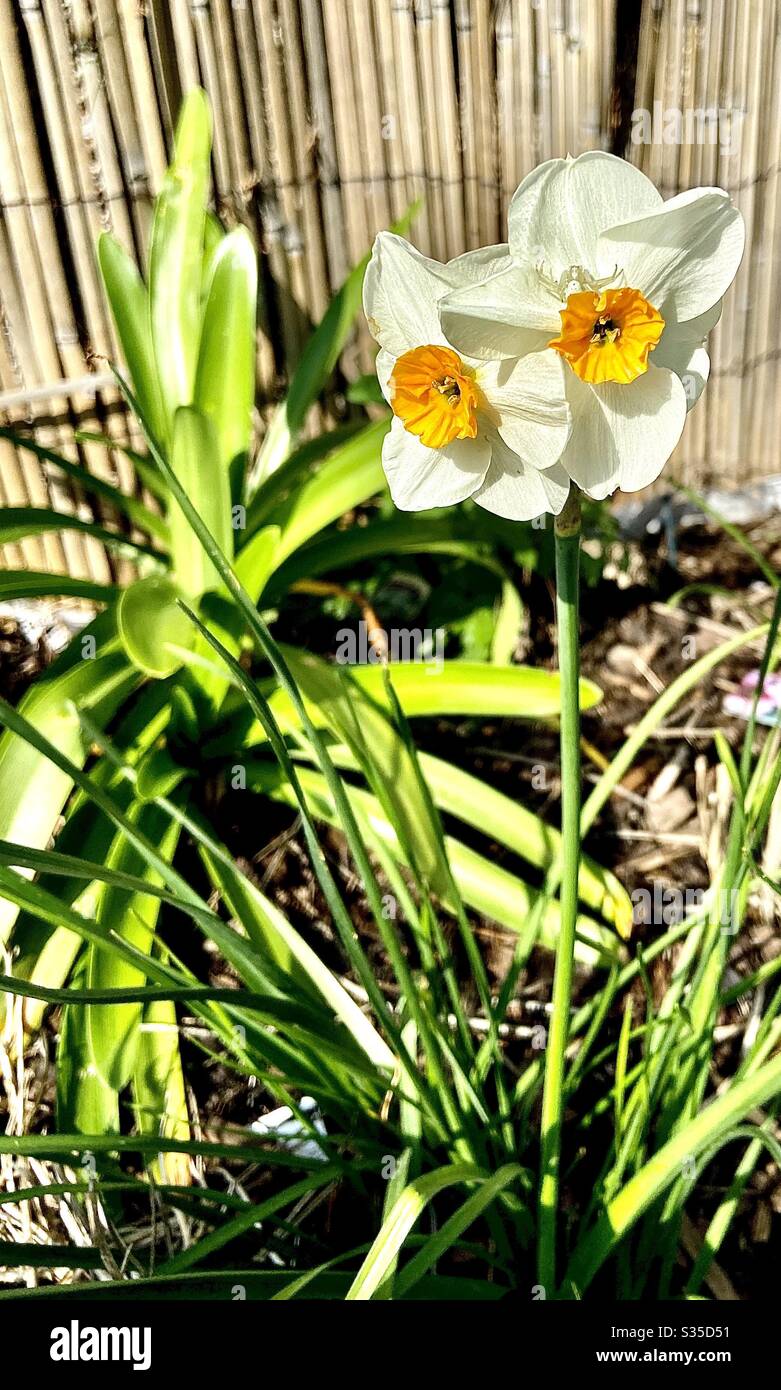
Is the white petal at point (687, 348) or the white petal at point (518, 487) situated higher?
the white petal at point (687, 348)

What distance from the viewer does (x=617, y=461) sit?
623mm

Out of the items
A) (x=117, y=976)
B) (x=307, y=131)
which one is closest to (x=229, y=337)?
(x=307, y=131)

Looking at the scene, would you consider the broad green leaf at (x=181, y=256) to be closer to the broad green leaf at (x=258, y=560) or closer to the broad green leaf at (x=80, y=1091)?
the broad green leaf at (x=258, y=560)

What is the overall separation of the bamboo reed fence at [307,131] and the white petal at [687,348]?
3.98 feet

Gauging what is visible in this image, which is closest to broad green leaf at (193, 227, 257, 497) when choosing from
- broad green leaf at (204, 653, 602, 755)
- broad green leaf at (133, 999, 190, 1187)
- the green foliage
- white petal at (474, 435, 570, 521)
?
the green foliage

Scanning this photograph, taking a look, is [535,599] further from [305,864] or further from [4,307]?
[4,307]

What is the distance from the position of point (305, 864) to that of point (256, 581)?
41 cm

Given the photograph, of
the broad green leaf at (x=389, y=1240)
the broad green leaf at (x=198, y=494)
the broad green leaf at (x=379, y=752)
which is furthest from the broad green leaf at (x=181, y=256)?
the broad green leaf at (x=389, y=1240)

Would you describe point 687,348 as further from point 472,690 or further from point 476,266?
point 472,690

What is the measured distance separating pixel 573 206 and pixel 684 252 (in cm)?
7

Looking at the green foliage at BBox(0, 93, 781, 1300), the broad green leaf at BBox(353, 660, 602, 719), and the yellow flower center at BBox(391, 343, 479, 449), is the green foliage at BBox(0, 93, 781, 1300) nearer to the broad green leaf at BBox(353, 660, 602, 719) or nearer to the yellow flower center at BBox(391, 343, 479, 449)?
the broad green leaf at BBox(353, 660, 602, 719)

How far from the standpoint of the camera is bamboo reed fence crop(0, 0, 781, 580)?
158 cm

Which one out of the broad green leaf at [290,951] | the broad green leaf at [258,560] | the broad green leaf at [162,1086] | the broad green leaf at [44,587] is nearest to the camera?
the broad green leaf at [290,951]

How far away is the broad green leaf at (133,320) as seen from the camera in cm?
143
